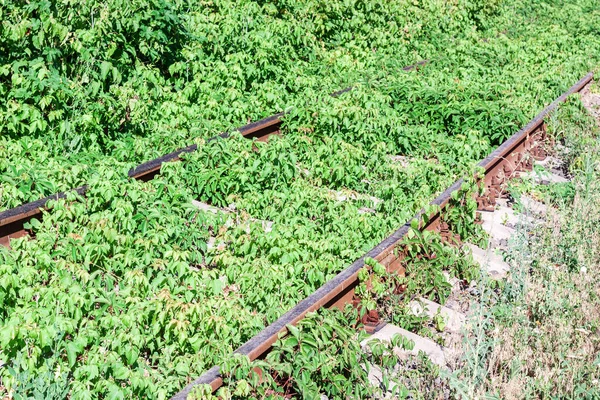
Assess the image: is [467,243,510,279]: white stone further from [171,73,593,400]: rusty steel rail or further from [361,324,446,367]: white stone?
[361,324,446,367]: white stone

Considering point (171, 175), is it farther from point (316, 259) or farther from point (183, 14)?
point (183, 14)

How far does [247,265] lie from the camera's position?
19.2 feet

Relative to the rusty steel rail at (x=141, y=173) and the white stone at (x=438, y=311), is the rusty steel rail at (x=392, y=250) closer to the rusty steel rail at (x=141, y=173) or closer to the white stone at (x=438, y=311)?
the white stone at (x=438, y=311)

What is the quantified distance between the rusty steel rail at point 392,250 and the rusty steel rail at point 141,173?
2642 millimetres

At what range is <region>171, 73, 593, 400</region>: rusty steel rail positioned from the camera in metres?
4.51

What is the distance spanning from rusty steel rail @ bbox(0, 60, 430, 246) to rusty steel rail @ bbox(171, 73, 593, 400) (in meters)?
2.64

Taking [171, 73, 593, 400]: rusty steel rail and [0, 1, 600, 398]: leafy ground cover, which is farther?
[0, 1, 600, 398]: leafy ground cover

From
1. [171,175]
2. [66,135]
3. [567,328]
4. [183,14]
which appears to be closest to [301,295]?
[567,328]

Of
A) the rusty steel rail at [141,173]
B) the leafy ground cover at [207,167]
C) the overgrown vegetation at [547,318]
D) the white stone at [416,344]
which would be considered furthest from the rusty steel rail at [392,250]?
the rusty steel rail at [141,173]

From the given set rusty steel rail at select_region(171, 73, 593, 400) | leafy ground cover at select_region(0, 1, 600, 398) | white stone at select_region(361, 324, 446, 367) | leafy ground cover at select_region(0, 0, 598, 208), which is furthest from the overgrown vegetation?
leafy ground cover at select_region(0, 0, 598, 208)

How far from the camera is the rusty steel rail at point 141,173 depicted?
6172 mm

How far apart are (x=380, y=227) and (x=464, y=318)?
1.45 meters

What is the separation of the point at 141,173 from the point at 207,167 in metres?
0.74

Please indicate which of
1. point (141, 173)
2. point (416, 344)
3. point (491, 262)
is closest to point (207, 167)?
point (141, 173)
